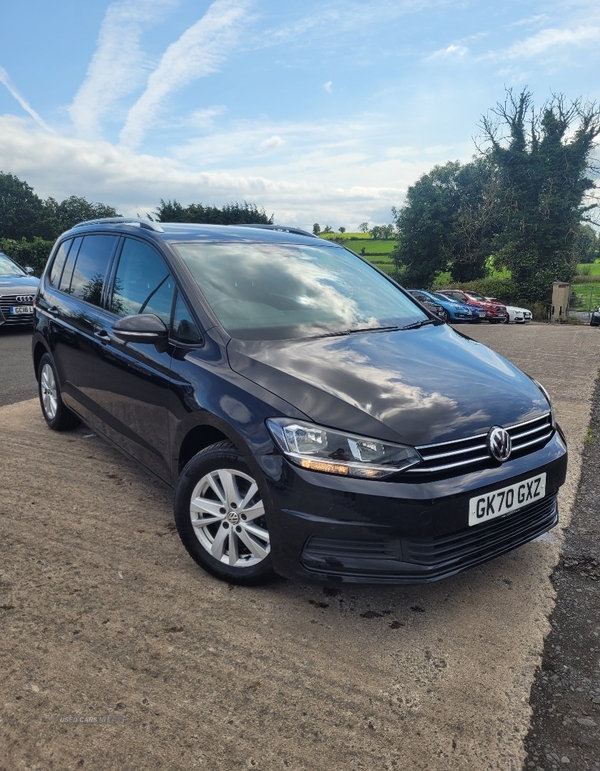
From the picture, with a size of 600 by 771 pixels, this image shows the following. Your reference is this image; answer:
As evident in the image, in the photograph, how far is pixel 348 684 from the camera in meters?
2.27

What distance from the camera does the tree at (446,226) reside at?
4288cm

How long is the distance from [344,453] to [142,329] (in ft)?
4.36

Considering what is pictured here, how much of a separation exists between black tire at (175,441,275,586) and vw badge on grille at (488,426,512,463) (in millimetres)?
1005

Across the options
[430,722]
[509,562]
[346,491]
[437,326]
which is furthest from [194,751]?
[437,326]

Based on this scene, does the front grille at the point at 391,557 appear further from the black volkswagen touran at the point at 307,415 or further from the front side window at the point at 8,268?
the front side window at the point at 8,268

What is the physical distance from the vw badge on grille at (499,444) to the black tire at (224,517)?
1005 mm

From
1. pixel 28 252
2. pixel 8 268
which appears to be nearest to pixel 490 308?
pixel 8 268

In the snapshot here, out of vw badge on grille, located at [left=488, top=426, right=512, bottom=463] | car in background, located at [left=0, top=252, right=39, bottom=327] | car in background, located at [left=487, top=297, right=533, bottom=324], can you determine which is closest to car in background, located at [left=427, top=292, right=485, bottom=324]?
car in background, located at [left=487, top=297, right=533, bottom=324]

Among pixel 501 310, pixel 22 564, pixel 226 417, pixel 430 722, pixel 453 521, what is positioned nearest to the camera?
pixel 430 722

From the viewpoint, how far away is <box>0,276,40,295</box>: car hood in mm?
11633

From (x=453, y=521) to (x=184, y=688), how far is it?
1187 millimetres

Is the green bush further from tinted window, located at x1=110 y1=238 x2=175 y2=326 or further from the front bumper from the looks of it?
the front bumper

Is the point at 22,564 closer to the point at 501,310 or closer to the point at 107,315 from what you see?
the point at 107,315

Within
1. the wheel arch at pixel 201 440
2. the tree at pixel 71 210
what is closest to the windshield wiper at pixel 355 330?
the wheel arch at pixel 201 440
